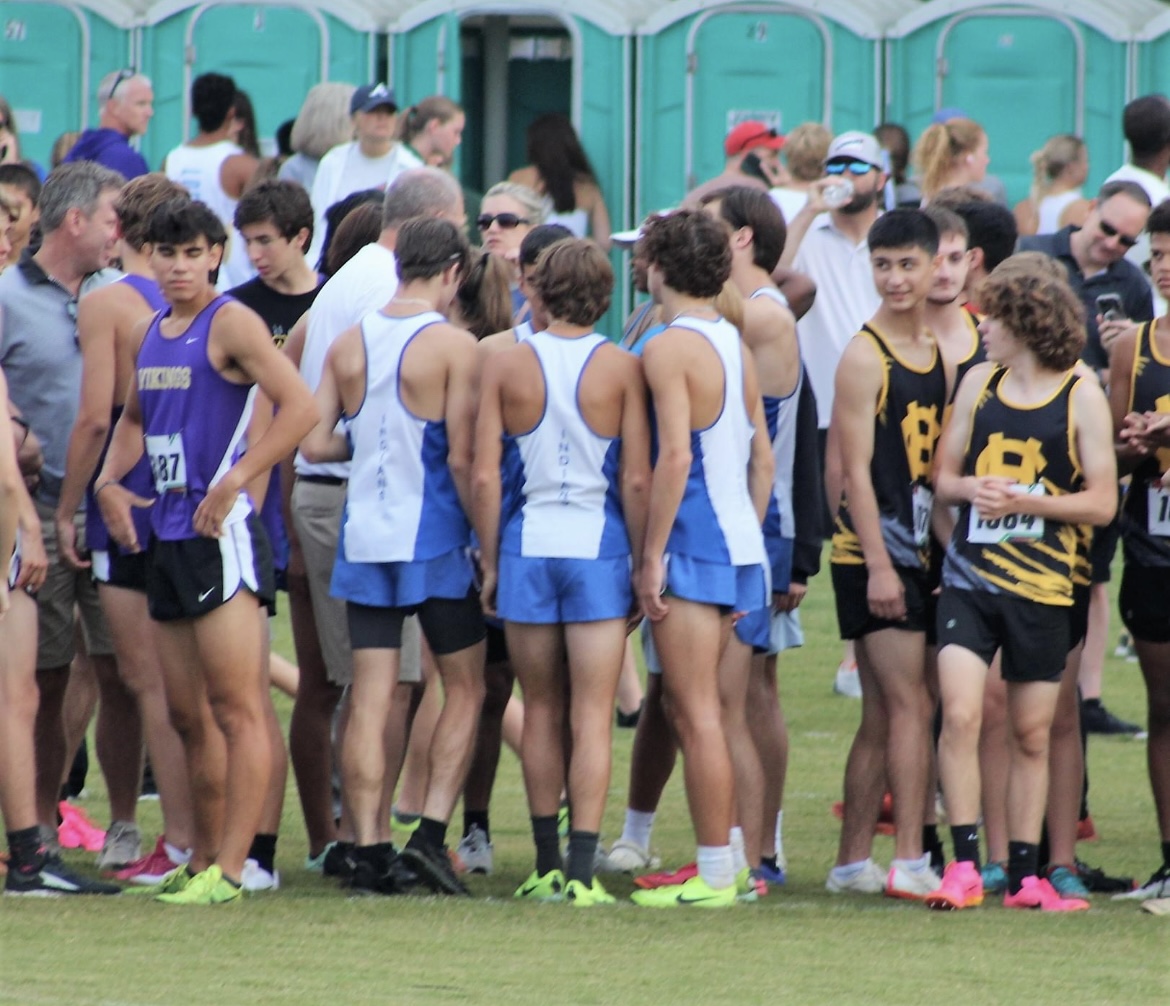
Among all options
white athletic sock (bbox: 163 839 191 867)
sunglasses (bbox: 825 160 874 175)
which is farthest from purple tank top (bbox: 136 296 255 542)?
sunglasses (bbox: 825 160 874 175)

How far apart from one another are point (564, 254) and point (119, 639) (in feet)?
5.60

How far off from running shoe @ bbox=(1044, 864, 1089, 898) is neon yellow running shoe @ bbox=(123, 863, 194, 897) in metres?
2.46

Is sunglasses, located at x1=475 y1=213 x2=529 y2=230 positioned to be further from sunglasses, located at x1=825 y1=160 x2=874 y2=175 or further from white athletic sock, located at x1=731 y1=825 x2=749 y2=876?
white athletic sock, located at x1=731 y1=825 x2=749 y2=876

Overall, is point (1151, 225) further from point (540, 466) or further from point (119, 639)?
point (119, 639)

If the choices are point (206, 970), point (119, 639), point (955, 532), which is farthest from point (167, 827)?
point (955, 532)

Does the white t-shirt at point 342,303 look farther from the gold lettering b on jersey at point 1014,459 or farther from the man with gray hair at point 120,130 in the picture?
the man with gray hair at point 120,130

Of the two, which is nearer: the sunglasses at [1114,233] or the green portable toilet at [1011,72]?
the sunglasses at [1114,233]

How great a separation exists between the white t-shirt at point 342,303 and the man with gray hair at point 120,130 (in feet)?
14.9

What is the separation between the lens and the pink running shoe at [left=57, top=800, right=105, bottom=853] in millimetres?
7293

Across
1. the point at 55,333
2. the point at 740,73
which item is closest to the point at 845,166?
the point at 55,333

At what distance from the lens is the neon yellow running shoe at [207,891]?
6.14m

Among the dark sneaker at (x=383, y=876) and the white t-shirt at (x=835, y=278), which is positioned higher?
the white t-shirt at (x=835, y=278)

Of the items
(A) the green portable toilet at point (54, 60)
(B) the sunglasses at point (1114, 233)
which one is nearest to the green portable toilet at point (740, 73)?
(A) the green portable toilet at point (54, 60)

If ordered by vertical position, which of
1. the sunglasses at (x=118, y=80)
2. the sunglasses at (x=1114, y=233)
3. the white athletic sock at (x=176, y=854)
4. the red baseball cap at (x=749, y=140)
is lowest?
the white athletic sock at (x=176, y=854)
